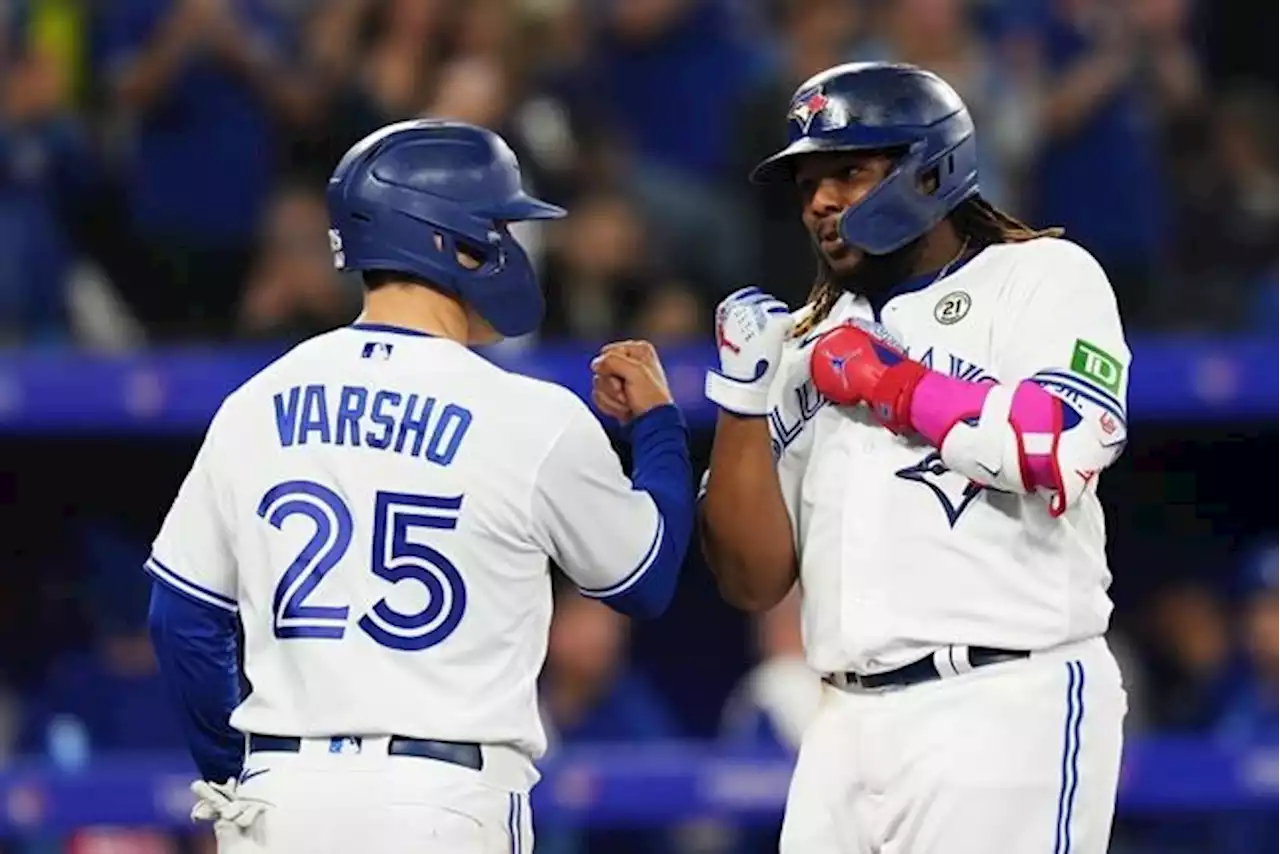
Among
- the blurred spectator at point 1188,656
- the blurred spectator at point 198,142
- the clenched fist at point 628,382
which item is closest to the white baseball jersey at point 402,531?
the clenched fist at point 628,382

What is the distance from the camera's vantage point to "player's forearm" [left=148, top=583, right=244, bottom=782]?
13.3ft

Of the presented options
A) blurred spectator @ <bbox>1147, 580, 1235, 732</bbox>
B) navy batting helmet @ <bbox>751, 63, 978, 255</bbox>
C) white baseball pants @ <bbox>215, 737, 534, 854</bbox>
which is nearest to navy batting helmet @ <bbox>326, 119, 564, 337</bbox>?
navy batting helmet @ <bbox>751, 63, 978, 255</bbox>

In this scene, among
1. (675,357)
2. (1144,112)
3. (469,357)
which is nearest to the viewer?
(469,357)

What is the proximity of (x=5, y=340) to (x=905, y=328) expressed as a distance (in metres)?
3.62

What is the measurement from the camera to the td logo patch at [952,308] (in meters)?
4.16

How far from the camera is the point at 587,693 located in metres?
7.09

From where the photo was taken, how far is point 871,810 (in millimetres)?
4066

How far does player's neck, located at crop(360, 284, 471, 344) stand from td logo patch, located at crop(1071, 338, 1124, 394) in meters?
0.93

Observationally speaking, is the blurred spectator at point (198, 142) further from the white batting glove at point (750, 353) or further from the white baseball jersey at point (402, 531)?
the white baseball jersey at point (402, 531)

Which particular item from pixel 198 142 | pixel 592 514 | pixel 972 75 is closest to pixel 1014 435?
pixel 592 514

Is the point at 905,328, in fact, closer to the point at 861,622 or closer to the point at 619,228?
the point at 861,622

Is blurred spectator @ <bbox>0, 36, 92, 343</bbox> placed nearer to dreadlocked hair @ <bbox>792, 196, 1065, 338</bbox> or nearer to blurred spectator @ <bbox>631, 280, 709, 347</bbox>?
blurred spectator @ <bbox>631, 280, 709, 347</bbox>

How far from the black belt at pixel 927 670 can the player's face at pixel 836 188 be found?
25.3 inches

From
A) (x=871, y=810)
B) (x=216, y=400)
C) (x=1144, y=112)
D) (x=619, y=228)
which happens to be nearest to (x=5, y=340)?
(x=216, y=400)
